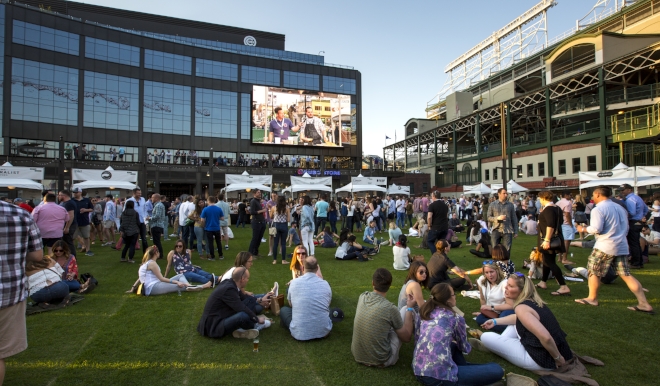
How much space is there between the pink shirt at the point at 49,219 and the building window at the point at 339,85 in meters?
44.6

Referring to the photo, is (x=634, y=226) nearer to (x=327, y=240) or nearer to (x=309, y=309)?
(x=309, y=309)

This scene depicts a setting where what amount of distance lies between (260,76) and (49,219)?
A: 42679 millimetres

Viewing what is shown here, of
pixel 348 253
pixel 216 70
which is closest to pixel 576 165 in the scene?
pixel 348 253

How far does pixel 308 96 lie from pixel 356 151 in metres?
9.62

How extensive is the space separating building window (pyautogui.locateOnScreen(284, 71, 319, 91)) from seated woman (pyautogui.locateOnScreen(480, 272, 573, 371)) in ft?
156

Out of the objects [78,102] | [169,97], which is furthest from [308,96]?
[78,102]

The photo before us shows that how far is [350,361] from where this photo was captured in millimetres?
3857

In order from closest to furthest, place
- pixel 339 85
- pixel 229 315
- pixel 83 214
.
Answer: pixel 229 315
pixel 83 214
pixel 339 85

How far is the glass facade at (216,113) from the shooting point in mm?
44000

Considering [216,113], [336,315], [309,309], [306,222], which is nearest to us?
[309,309]

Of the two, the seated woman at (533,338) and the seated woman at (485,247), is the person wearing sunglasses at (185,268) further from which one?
the seated woman at (485,247)

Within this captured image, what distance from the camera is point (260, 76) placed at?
156 feet

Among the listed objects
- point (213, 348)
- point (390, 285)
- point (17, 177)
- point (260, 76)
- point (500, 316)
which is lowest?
point (213, 348)

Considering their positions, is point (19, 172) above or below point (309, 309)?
above
